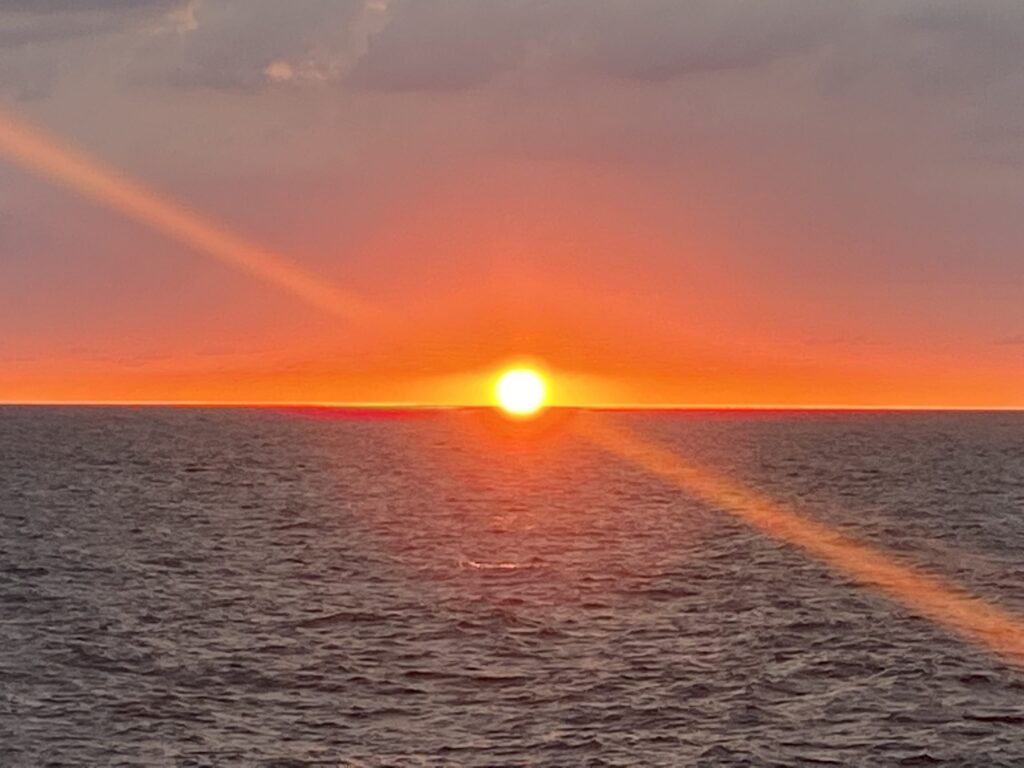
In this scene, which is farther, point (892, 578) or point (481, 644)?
point (892, 578)

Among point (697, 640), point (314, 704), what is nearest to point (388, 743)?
point (314, 704)

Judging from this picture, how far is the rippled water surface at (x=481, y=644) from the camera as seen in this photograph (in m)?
36.3

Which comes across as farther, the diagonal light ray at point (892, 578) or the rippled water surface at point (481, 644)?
the diagonal light ray at point (892, 578)

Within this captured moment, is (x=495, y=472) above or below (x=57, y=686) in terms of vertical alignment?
above

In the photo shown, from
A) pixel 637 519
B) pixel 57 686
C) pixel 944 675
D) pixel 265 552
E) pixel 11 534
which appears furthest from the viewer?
pixel 637 519

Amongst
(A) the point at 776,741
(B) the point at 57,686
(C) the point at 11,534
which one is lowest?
A: (A) the point at 776,741

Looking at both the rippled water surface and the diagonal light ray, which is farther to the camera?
the diagonal light ray

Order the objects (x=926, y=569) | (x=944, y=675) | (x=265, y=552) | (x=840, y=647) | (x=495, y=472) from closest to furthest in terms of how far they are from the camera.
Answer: (x=944, y=675)
(x=840, y=647)
(x=926, y=569)
(x=265, y=552)
(x=495, y=472)

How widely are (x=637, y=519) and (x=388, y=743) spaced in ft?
218

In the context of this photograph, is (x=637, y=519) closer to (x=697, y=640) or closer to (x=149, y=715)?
(x=697, y=640)

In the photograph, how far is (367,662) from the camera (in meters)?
45.7

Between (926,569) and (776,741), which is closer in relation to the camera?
(776,741)

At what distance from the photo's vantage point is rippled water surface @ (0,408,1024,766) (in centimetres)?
3628

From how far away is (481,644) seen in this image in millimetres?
48875
